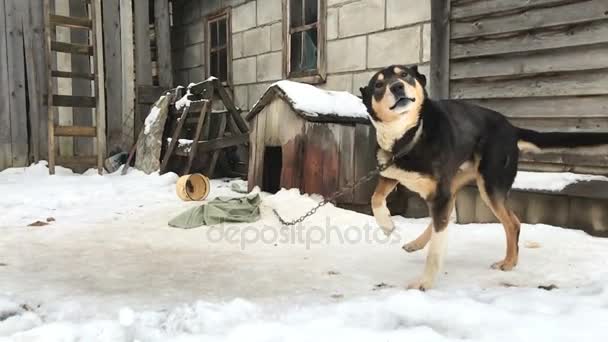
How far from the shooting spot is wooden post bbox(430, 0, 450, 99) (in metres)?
4.61

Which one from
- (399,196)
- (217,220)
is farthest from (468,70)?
(217,220)

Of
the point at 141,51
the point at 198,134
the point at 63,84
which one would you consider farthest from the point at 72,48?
the point at 198,134

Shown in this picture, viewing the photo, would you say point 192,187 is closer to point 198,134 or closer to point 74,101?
point 198,134

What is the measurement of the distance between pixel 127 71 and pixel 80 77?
95 cm

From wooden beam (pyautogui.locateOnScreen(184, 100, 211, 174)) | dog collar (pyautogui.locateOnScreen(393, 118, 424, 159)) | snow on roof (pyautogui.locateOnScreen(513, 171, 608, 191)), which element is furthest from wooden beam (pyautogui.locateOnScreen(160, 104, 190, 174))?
dog collar (pyautogui.locateOnScreen(393, 118, 424, 159))

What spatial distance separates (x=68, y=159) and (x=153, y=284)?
19.1 feet

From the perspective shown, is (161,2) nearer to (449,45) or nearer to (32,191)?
(32,191)

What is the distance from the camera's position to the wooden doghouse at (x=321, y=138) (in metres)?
4.57

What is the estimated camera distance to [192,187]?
17.7ft

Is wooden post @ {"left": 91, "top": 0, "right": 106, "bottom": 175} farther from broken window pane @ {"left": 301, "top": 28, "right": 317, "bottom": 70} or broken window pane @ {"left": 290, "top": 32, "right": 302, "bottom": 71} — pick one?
broken window pane @ {"left": 301, "top": 28, "right": 317, "bottom": 70}

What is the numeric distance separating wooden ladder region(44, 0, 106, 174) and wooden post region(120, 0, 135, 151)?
19.1 inches

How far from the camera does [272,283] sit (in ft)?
8.61

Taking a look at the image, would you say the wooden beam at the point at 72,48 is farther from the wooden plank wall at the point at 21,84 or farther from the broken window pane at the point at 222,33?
the broken window pane at the point at 222,33

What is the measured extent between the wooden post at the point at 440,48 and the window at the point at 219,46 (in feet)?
14.4
